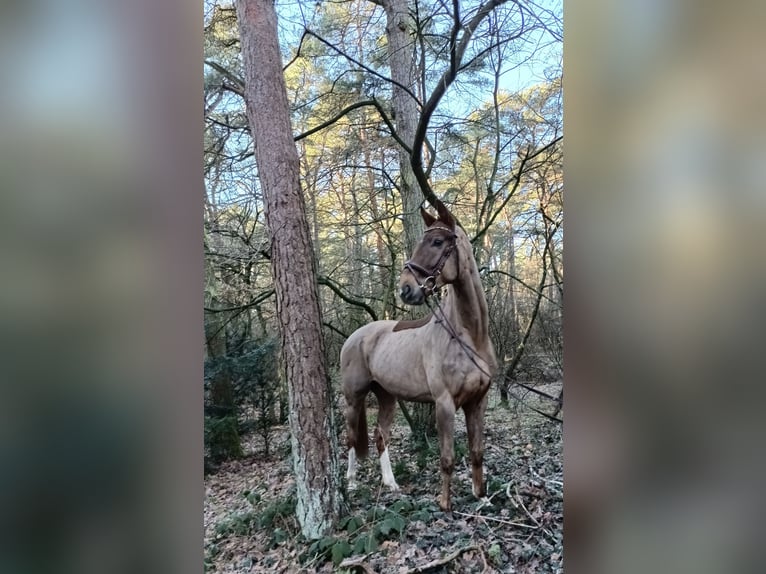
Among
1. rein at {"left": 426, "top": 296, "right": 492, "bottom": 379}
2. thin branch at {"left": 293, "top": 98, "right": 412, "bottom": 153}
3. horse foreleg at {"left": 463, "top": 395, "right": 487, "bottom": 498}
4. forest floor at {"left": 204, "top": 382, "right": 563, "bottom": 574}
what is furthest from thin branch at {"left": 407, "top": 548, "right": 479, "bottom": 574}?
thin branch at {"left": 293, "top": 98, "right": 412, "bottom": 153}

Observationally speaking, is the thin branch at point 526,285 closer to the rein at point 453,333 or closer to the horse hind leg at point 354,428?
the rein at point 453,333

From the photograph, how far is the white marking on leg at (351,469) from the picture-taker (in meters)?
2.05

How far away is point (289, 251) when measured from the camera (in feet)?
6.98

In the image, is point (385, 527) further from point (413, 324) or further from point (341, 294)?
point (341, 294)

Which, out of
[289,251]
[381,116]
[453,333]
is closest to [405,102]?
[381,116]

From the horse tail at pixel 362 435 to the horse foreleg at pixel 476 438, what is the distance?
50 centimetres
